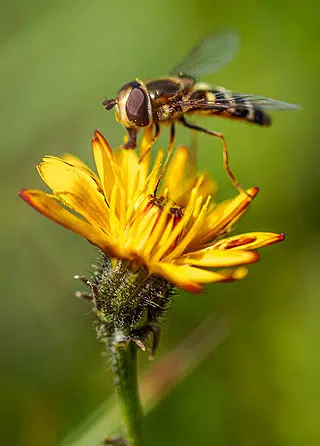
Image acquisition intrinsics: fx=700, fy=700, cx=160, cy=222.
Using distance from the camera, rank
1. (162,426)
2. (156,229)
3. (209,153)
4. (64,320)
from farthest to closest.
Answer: (209,153)
(64,320)
(162,426)
(156,229)

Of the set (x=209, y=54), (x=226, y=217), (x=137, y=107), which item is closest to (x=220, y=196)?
(x=209, y=54)

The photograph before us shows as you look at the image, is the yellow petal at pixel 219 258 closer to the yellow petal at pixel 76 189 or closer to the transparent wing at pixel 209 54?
the yellow petal at pixel 76 189

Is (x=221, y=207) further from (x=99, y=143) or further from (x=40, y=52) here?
(x=40, y=52)

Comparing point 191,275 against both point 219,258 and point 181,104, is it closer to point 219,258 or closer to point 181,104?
point 219,258

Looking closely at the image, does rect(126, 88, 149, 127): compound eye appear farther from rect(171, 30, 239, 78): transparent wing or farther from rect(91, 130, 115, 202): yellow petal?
rect(171, 30, 239, 78): transparent wing

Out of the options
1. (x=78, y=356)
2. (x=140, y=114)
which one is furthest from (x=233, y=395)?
(x=140, y=114)

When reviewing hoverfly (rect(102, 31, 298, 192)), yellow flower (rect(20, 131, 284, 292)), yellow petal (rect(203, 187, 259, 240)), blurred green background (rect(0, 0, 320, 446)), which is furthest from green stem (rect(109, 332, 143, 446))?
blurred green background (rect(0, 0, 320, 446))
